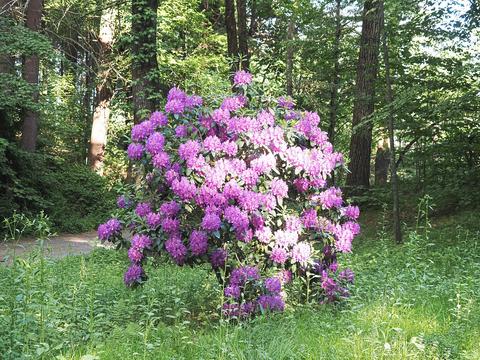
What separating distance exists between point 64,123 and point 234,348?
18.7 m

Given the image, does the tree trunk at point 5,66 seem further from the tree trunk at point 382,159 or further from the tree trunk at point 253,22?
the tree trunk at point 382,159

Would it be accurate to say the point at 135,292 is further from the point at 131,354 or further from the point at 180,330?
the point at 131,354

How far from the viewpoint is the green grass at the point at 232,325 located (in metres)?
3.08

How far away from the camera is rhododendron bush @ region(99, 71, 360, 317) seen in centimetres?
417

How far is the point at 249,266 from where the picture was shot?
4230mm

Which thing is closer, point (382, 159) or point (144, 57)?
point (144, 57)

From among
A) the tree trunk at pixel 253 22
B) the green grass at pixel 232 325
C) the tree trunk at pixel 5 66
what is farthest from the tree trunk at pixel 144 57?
the tree trunk at pixel 253 22

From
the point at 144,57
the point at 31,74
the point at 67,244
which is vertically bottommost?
the point at 67,244

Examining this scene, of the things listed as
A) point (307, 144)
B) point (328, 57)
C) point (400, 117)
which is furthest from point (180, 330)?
point (328, 57)

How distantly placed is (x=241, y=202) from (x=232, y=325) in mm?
991

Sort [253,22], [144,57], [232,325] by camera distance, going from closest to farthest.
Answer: [232,325] → [144,57] → [253,22]

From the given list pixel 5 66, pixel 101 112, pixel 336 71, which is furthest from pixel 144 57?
pixel 101 112

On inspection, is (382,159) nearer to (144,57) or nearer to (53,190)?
(144,57)

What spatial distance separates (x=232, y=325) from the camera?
4.02 m
